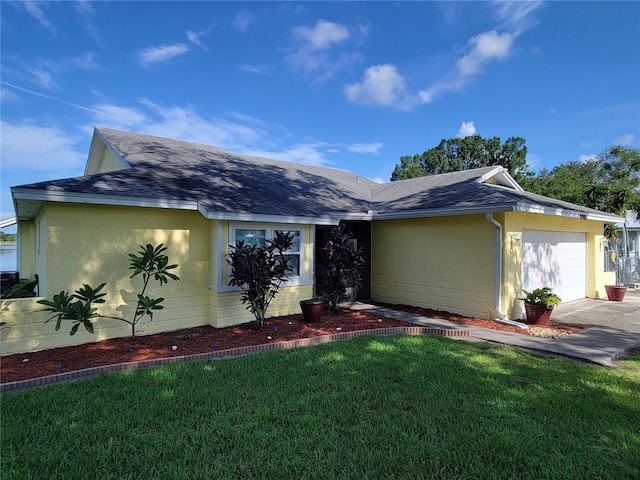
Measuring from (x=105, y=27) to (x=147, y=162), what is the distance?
4.77 metres

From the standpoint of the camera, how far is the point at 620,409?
3.88 meters

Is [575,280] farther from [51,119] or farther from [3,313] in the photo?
[51,119]

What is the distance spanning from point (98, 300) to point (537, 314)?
9.52 m

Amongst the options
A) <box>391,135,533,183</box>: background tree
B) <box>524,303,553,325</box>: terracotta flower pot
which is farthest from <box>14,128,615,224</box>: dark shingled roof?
<box>391,135,533,183</box>: background tree

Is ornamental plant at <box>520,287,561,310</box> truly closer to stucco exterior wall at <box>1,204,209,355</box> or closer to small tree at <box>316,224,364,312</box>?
small tree at <box>316,224,364,312</box>

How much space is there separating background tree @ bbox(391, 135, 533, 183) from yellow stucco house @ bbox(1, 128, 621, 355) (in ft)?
89.5

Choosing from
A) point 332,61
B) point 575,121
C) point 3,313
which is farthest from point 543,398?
point 575,121

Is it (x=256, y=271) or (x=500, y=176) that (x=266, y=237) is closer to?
(x=256, y=271)

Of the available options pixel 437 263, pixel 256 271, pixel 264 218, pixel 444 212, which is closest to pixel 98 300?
pixel 256 271

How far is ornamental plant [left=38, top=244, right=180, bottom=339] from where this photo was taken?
5.50 meters

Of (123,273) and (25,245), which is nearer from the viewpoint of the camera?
(123,273)

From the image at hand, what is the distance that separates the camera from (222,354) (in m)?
5.82

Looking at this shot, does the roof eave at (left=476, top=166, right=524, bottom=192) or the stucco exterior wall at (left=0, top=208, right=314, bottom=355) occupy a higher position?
the roof eave at (left=476, top=166, right=524, bottom=192)

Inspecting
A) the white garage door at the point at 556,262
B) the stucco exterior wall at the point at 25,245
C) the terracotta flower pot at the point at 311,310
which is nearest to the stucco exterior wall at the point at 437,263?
the white garage door at the point at 556,262
